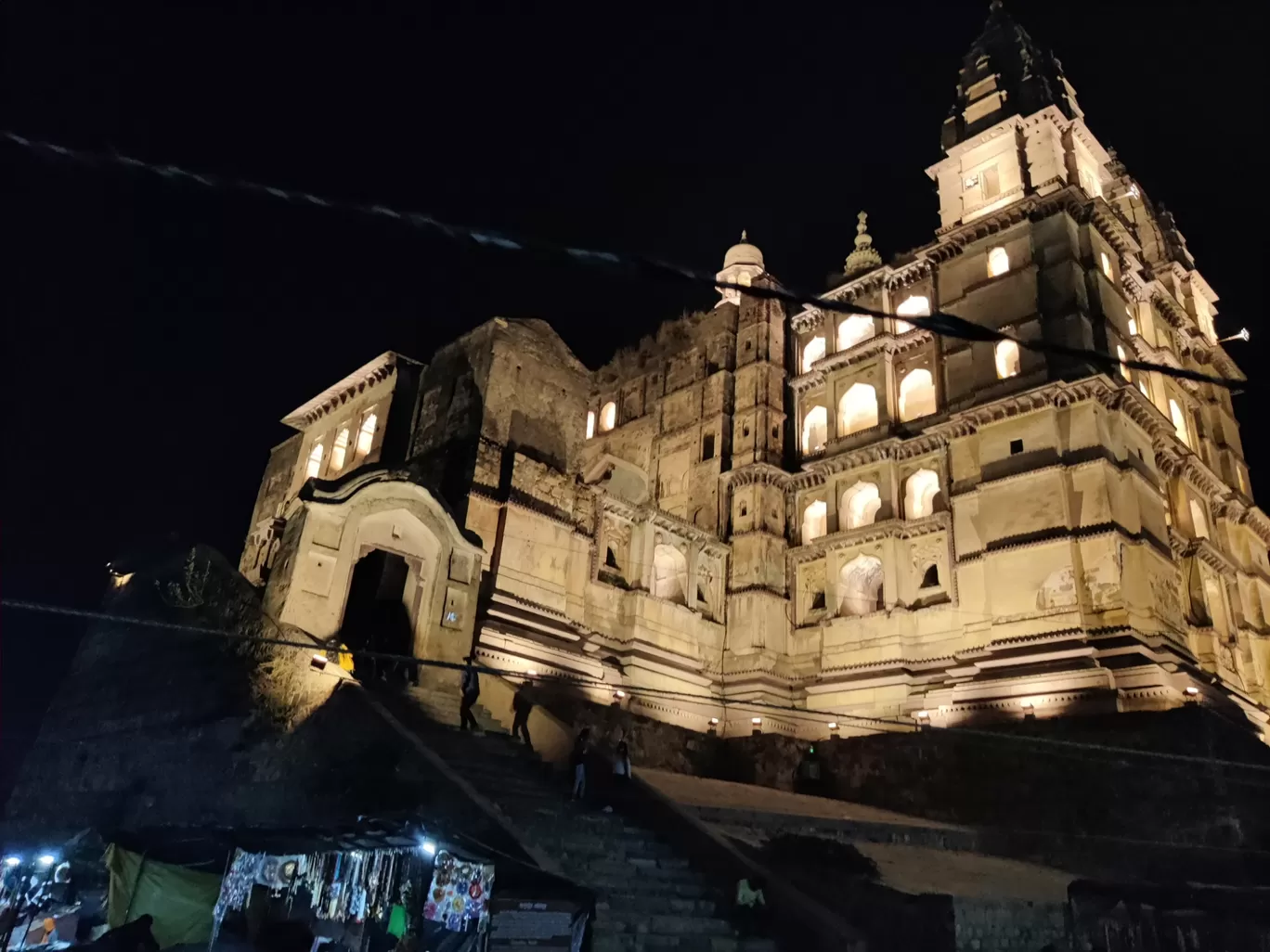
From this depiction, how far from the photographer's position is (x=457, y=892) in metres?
9.52

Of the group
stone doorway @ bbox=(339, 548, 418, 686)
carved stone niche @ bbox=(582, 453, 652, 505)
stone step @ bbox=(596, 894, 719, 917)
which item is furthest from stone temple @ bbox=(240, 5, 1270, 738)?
stone step @ bbox=(596, 894, 719, 917)

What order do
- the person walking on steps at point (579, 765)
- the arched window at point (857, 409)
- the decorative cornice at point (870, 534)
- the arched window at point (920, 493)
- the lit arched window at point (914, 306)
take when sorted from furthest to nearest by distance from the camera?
the arched window at point (857, 409), the lit arched window at point (914, 306), the arched window at point (920, 493), the decorative cornice at point (870, 534), the person walking on steps at point (579, 765)

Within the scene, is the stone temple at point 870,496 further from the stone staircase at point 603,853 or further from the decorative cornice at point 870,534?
the stone staircase at point 603,853

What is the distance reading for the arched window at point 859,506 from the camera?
1275 inches

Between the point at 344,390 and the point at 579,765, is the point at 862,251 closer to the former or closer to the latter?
the point at 344,390

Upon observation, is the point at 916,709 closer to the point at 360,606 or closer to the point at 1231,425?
the point at 360,606

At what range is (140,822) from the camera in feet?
58.4

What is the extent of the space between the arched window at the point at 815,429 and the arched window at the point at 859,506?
3.05 metres

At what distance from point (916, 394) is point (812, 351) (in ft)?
18.3

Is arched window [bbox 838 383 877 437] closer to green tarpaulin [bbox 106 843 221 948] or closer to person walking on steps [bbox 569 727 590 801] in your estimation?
person walking on steps [bbox 569 727 590 801]

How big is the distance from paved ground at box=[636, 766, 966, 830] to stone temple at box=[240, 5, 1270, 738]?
340 centimetres

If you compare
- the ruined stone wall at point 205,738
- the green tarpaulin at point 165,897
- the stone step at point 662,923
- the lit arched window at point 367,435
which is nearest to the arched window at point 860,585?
the lit arched window at point 367,435

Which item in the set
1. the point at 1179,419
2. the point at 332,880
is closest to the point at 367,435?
the point at 332,880

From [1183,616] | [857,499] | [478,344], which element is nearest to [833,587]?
[857,499]
